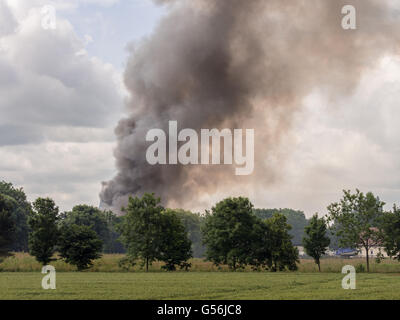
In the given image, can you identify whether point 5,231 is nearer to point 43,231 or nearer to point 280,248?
point 43,231

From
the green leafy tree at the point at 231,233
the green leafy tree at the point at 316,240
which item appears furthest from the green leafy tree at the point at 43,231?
the green leafy tree at the point at 316,240

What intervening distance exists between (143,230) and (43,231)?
1100 cm

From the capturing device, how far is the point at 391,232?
63.2m

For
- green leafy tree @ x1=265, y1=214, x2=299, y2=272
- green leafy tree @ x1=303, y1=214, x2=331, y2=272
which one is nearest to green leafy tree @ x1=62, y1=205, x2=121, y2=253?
green leafy tree @ x1=265, y1=214, x2=299, y2=272

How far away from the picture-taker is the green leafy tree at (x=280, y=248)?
63.6 metres

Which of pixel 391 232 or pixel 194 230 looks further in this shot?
Answer: pixel 194 230

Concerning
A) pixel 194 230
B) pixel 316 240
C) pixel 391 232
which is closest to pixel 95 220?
pixel 194 230

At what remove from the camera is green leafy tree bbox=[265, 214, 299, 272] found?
6356 cm

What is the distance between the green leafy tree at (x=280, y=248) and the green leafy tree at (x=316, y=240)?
162 cm

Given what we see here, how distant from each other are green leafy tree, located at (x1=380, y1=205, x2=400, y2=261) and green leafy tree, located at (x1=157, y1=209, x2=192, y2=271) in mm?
21863

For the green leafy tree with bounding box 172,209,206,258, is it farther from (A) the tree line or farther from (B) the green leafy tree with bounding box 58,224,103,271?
(B) the green leafy tree with bounding box 58,224,103,271
